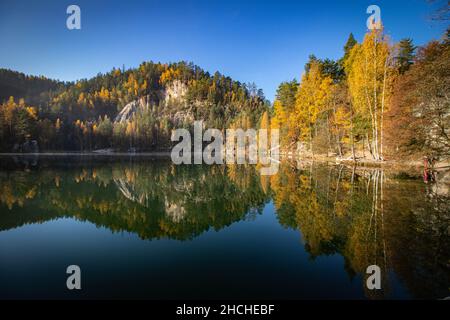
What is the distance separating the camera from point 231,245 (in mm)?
8523

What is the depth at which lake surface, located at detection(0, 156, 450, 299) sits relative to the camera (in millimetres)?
5695

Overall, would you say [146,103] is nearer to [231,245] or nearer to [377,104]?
[377,104]

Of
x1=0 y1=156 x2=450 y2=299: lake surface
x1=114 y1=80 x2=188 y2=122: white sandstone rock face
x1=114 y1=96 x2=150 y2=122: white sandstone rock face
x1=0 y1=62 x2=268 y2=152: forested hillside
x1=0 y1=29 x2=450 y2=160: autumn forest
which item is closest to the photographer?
x1=0 y1=156 x2=450 y2=299: lake surface

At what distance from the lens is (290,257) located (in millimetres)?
7375

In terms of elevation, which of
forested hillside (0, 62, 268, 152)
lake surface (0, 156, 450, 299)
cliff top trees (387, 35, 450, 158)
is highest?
forested hillside (0, 62, 268, 152)

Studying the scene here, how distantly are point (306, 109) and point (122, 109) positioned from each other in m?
172

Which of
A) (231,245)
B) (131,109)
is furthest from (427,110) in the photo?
(131,109)

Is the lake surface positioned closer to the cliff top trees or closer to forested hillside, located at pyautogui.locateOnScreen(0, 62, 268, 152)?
the cliff top trees

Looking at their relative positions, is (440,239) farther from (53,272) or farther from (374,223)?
(53,272)

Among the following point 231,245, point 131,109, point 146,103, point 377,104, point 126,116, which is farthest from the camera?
point 146,103

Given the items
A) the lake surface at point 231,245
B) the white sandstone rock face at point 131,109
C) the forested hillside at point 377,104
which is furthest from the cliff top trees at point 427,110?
the white sandstone rock face at point 131,109

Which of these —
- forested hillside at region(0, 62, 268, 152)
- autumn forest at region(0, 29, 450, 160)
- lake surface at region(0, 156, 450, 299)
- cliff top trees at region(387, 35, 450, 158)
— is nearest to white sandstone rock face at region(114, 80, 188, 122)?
forested hillside at region(0, 62, 268, 152)

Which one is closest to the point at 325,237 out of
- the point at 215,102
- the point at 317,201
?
the point at 317,201

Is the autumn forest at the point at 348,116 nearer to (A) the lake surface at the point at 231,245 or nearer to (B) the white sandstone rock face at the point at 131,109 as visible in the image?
(A) the lake surface at the point at 231,245
